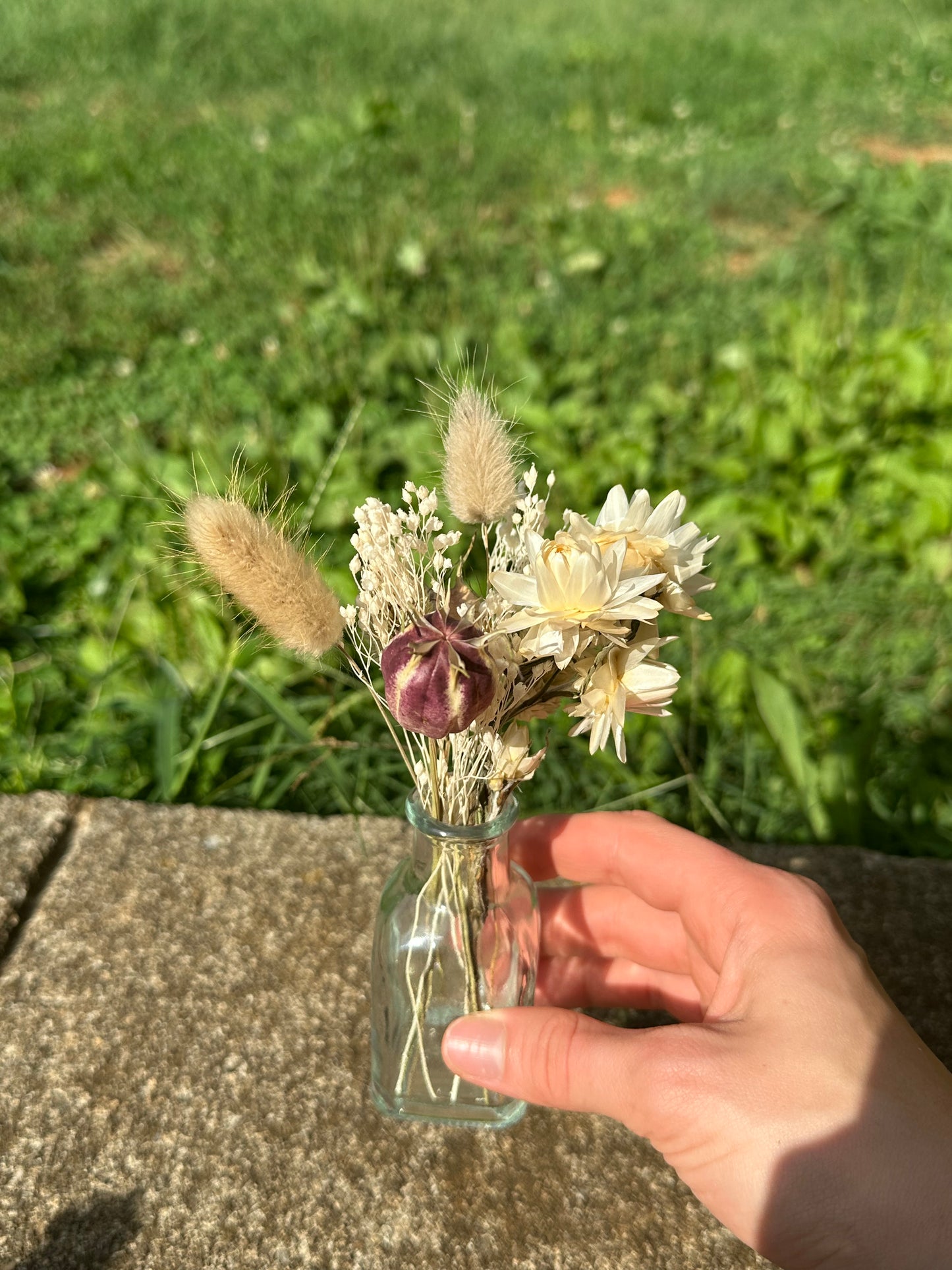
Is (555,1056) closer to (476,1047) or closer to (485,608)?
(476,1047)

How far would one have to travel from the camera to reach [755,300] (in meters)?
4.02

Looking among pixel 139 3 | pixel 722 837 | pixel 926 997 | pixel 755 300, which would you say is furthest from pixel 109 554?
pixel 139 3

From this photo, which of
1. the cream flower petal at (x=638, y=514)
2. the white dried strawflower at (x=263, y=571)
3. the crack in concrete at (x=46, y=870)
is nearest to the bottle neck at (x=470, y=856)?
the white dried strawflower at (x=263, y=571)

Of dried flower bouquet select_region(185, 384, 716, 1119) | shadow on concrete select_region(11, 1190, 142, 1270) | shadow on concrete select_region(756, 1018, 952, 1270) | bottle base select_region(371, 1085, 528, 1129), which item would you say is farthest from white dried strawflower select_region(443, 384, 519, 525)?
shadow on concrete select_region(11, 1190, 142, 1270)

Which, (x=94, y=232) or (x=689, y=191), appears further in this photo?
(x=689, y=191)

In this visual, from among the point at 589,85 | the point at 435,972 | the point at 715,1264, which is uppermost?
the point at 589,85

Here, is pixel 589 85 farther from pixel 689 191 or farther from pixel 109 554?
pixel 109 554

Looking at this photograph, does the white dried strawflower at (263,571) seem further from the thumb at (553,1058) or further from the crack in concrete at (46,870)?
the crack in concrete at (46,870)

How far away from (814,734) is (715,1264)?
1253 mm

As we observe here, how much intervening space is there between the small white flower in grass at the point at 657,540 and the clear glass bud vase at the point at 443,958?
13.2 inches

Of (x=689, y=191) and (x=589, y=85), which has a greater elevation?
(x=589, y=85)

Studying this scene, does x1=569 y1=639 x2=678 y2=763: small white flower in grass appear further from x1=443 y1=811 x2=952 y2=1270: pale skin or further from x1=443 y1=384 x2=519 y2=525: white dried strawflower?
x1=443 y1=811 x2=952 y2=1270: pale skin

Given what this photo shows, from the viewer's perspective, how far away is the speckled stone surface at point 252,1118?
1361 mm

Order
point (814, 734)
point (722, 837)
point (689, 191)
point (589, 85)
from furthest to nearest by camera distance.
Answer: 1. point (589, 85)
2. point (689, 191)
3. point (814, 734)
4. point (722, 837)
